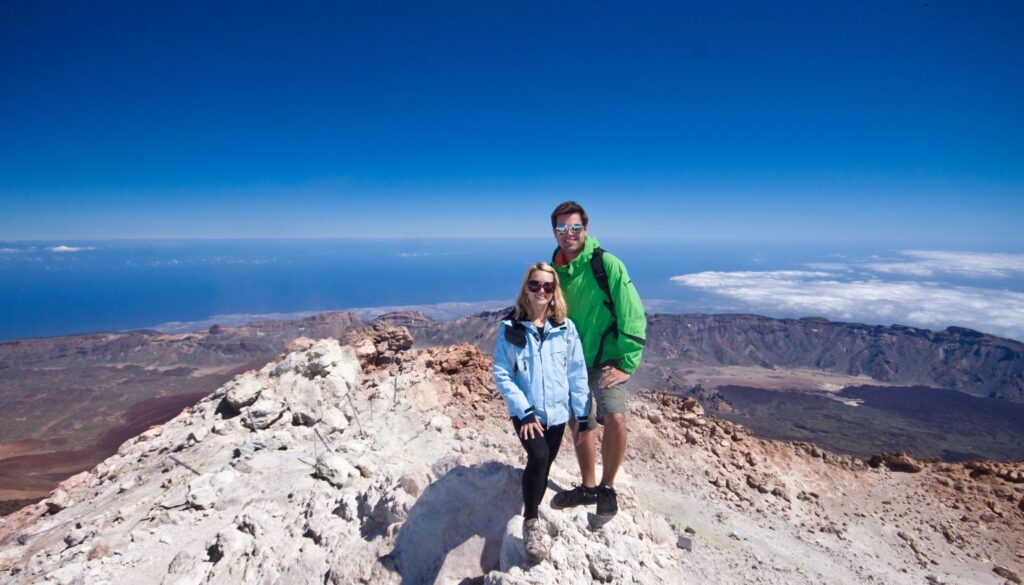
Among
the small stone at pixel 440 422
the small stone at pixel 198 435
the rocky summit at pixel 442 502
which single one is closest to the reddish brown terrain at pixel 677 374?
the small stone at pixel 198 435

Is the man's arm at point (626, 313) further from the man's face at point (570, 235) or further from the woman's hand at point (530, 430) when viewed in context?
the woman's hand at point (530, 430)

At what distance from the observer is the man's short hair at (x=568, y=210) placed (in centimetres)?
391

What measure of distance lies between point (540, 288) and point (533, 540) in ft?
6.35

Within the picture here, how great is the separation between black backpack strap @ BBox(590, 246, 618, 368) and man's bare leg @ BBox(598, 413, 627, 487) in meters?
0.51

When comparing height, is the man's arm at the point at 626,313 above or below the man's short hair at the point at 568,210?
below

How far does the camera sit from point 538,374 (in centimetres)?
345

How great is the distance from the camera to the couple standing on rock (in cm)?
344

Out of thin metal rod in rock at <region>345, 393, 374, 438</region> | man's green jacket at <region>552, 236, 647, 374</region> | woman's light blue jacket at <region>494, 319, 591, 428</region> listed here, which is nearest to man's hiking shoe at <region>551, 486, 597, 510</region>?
woman's light blue jacket at <region>494, 319, 591, 428</region>

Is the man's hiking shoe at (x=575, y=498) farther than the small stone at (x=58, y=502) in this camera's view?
No

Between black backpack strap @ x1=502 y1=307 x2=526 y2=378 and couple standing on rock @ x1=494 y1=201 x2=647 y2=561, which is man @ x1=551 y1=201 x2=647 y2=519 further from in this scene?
black backpack strap @ x1=502 y1=307 x2=526 y2=378

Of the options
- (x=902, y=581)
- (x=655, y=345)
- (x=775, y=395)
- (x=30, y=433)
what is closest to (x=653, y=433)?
(x=902, y=581)

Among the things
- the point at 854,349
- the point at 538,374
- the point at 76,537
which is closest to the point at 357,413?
the point at 76,537

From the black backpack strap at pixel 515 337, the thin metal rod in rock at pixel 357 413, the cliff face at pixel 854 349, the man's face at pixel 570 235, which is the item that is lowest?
the cliff face at pixel 854 349

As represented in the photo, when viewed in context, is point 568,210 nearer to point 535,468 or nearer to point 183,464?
point 535,468
